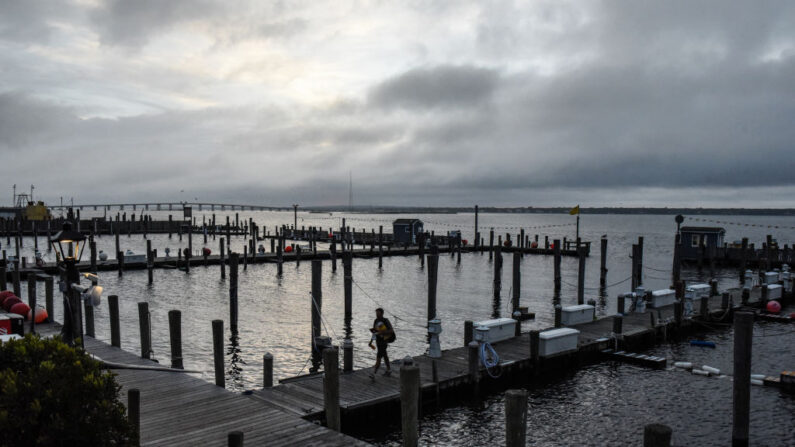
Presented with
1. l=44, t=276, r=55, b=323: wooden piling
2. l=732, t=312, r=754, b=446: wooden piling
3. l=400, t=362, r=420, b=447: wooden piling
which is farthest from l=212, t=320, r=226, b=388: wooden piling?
l=732, t=312, r=754, b=446: wooden piling

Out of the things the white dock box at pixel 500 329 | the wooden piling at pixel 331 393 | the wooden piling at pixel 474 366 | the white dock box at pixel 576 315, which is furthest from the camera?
the white dock box at pixel 576 315

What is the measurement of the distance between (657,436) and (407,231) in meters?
57.6

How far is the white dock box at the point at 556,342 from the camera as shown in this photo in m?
17.2

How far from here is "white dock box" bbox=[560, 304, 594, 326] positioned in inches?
858

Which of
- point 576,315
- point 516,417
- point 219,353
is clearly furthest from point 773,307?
point 219,353

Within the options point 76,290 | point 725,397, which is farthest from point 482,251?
point 76,290

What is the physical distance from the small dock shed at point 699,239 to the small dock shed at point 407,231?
2733 cm

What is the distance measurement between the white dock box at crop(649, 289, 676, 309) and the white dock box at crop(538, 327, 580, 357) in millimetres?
9359

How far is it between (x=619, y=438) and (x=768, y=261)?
3762 cm

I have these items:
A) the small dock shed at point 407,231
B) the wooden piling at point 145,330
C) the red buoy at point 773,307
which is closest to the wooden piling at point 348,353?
the wooden piling at point 145,330

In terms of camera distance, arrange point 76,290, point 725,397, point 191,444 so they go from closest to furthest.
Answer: point 191,444
point 76,290
point 725,397

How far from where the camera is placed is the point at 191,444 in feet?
29.7

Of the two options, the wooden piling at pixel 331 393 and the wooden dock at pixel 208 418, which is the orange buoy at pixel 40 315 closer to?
the wooden dock at pixel 208 418

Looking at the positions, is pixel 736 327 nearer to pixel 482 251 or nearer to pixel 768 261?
pixel 768 261
